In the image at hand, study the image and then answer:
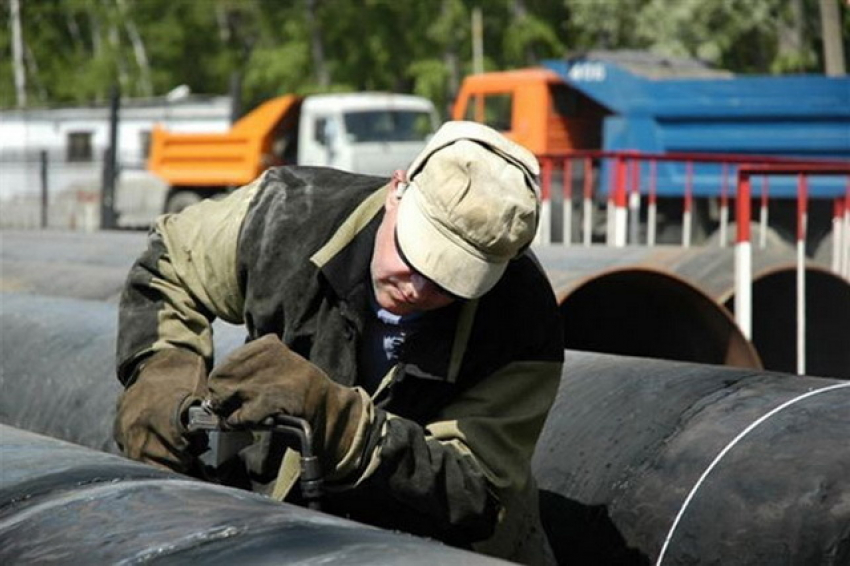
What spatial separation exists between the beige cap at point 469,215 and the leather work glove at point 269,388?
24 centimetres

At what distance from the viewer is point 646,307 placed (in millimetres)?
6422

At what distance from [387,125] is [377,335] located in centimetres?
2077

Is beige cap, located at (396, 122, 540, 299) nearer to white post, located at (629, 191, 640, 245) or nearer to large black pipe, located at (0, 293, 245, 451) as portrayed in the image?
large black pipe, located at (0, 293, 245, 451)

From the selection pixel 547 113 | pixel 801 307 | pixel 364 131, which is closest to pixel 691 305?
pixel 801 307

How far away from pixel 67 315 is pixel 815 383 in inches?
79.1

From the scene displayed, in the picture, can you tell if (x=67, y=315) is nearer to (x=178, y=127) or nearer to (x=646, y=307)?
(x=646, y=307)

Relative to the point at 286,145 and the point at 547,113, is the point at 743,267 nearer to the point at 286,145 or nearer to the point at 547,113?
the point at 547,113

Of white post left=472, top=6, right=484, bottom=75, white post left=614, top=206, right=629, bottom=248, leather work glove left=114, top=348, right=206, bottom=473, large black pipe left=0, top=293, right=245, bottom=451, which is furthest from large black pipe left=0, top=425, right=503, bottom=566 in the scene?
white post left=472, top=6, right=484, bottom=75

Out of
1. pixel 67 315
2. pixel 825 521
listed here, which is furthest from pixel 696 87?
pixel 825 521

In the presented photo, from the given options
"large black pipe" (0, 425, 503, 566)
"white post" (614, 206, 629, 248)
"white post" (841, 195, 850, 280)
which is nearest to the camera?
"large black pipe" (0, 425, 503, 566)

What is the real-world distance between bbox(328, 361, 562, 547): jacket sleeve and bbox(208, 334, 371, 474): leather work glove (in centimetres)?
17

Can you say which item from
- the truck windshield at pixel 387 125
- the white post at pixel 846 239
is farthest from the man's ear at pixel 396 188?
the truck windshield at pixel 387 125

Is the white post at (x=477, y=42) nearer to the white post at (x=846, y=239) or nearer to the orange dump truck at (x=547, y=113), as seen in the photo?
the orange dump truck at (x=547, y=113)

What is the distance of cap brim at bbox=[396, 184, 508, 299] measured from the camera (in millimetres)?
2654
